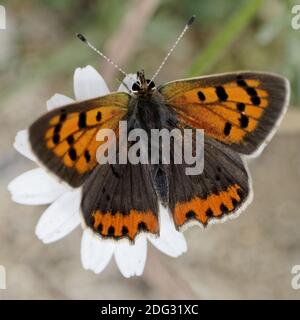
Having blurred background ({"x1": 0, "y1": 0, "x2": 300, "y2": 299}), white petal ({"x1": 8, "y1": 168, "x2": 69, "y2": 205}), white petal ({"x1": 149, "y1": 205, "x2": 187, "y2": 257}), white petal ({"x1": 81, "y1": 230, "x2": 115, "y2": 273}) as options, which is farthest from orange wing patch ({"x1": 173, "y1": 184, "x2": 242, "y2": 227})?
blurred background ({"x1": 0, "y1": 0, "x2": 300, "y2": 299})

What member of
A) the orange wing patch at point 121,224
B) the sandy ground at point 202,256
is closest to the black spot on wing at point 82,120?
the orange wing patch at point 121,224

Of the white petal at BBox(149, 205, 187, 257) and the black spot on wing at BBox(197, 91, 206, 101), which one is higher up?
the black spot on wing at BBox(197, 91, 206, 101)

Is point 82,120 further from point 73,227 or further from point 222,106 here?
point 73,227

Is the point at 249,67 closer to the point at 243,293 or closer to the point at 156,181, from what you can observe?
the point at 243,293

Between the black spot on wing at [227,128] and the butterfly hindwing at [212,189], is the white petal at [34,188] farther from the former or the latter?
the black spot on wing at [227,128]

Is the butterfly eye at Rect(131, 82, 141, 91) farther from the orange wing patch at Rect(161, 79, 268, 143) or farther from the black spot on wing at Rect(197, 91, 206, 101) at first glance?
the black spot on wing at Rect(197, 91, 206, 101)

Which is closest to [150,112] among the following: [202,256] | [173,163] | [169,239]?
[173,163]
